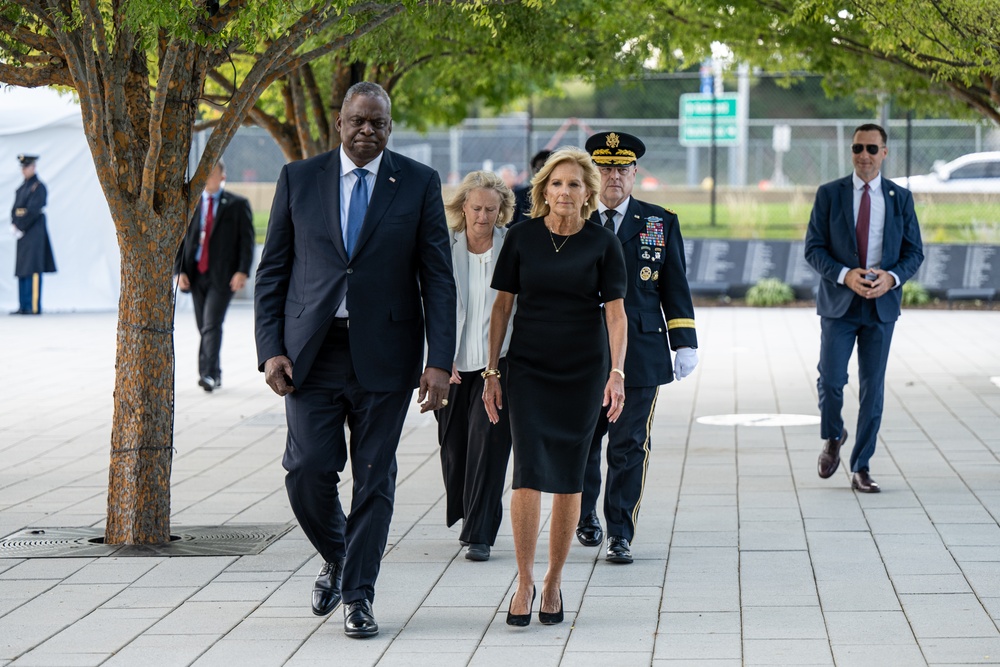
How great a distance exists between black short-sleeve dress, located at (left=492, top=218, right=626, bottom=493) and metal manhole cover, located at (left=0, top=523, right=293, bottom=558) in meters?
1.88

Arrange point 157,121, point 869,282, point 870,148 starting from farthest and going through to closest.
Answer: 1. point 870,148
2. point 869,282
3. point 157,121

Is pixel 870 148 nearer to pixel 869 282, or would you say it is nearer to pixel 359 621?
pixel 869 282

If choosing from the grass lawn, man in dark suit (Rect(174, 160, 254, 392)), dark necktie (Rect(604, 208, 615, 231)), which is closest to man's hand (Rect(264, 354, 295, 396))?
dark necktie (Rect(604, 208, 615, 231))

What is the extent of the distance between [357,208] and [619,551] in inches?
80.5

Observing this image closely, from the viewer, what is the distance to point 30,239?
20500 millimetres

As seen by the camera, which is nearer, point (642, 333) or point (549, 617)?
point (549, 617)

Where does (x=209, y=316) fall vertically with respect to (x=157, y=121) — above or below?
below

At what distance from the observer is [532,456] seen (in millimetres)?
5488

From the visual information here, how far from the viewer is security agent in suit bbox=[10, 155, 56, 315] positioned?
20.3 m

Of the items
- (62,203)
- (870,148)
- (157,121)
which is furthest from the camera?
(62,203)

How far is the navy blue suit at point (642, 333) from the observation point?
21.9 feet

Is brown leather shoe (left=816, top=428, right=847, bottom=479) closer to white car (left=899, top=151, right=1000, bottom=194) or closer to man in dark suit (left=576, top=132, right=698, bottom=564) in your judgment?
man in dark suit (left=576, top=132, right=698, bottom=564)

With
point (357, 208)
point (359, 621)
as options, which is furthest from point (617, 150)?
point (359, 621)

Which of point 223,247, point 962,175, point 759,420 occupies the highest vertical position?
point 962,175
